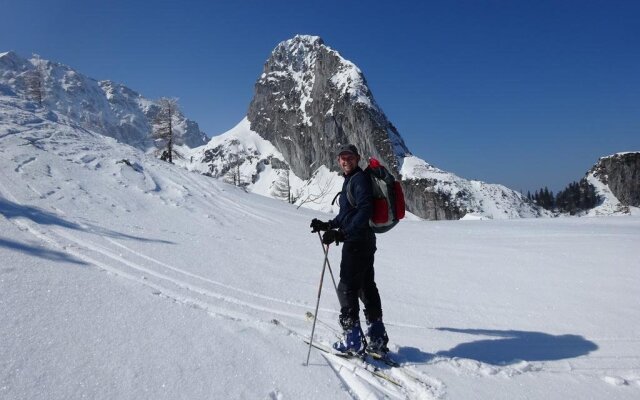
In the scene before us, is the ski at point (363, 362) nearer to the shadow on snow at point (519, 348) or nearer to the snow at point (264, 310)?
the snow at point (264, 310)

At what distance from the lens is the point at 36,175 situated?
1257cm

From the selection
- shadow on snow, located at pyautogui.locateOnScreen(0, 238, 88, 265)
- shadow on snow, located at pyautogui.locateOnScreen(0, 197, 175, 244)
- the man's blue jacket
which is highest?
the man's blue jacket

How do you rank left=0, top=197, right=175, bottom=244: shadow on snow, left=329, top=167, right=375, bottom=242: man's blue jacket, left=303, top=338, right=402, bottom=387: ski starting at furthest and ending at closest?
1. left=0, top=197, right=175, bottom=244: shadow on snow
2. left=329, top=167, right=375, bottom=242: man's blue jacket
3. left=303, top=338, right=402, bottom=387: ski

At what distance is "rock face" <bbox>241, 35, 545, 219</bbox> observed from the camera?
122938mm

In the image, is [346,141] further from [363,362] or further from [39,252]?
[363,362]

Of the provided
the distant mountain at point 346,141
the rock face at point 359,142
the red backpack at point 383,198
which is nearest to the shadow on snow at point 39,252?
the red backpack at point 383,198

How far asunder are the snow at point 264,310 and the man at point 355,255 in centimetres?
36

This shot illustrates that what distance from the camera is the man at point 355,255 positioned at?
397 cm

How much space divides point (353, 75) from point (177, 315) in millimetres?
175929

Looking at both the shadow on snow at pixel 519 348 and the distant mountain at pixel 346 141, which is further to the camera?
the distant mountain at pixel 346 141

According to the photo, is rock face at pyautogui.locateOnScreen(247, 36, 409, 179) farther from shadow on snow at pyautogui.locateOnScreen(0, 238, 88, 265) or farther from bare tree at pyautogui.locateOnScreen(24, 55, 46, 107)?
shadow on snow at pyautogui.locateOnScreen(0, 238, 88, 265)

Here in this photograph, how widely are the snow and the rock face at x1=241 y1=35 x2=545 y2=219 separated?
117 metres

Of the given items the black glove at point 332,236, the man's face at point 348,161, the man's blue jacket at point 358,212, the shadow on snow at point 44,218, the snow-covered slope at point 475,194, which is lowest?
the shadow on snow at point 44,218

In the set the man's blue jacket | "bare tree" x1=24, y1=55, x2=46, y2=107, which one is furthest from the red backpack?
"bare tree" x1=24, y1=55, x2=46, y2=107
